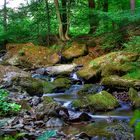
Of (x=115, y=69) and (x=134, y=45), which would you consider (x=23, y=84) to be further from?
(x=134, y=45)

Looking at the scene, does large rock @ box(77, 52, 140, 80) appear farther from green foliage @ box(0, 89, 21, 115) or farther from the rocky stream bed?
green foliage @ box(0, 89, 21, 115)

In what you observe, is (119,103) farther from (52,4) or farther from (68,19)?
(52,4)

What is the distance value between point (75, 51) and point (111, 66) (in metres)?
4.84

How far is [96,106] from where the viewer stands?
8836 millimetres

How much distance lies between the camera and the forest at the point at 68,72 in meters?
7.05

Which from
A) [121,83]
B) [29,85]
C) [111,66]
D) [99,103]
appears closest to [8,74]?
[29,85]

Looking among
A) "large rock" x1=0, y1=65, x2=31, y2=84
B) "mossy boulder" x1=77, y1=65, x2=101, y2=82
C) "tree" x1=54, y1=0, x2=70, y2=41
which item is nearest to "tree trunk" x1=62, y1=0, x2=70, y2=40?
"tree" x1=54, y1=0, x2=70, y2=41

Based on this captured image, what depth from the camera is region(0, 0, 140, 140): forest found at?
23.1 feet

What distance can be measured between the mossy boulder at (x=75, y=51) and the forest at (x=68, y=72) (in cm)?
5

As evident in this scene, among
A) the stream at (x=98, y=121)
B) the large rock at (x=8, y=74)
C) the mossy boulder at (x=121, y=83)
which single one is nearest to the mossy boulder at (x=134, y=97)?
the stream at (x=98, y=121)

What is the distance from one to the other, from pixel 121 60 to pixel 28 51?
7016 mm

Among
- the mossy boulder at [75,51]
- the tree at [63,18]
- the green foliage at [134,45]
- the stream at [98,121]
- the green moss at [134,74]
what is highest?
the tree at [63,18]

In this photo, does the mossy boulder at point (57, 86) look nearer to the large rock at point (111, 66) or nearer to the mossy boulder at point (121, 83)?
the large rock at point (111, 66)

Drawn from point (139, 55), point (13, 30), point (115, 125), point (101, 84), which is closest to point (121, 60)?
point (139, 55)
